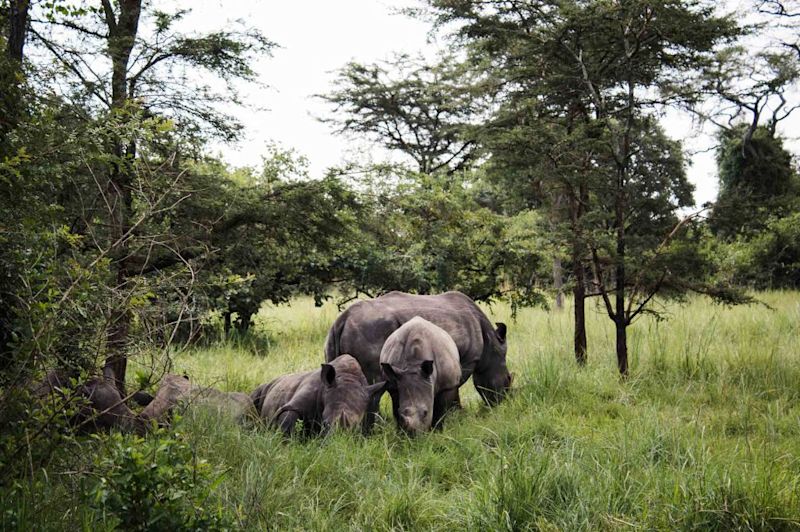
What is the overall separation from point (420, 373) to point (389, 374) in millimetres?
287

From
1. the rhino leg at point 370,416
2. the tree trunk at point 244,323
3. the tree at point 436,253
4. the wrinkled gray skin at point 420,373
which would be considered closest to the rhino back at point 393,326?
the wrinkled gray skin at point 420,373

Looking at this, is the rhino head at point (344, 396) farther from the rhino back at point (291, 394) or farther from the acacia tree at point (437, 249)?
the acacia tree at point (437, 249)

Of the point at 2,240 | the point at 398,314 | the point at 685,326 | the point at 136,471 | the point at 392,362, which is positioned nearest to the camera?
the point at 136,471

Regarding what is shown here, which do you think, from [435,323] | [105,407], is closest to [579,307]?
[435,323]

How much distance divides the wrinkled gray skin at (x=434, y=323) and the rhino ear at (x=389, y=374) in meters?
1.18

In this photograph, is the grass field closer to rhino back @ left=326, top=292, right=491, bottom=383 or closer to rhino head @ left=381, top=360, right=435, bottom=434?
rhino head @ left=381, top=360, right=435, bottom=434

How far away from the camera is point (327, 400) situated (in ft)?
19.9

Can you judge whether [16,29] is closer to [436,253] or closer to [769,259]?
[436,253]

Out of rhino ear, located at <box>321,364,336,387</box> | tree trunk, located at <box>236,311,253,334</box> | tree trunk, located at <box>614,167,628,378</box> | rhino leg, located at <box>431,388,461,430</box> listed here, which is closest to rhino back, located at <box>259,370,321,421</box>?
rhino ear, located at <box>321,364,336,387</box>

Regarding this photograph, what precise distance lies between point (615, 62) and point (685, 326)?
4249mm

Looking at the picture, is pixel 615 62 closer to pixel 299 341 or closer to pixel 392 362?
pixel 392 362


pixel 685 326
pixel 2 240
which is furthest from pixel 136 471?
pixel 685 326

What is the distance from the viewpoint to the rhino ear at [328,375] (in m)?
6.04

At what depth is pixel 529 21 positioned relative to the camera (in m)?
9.09
